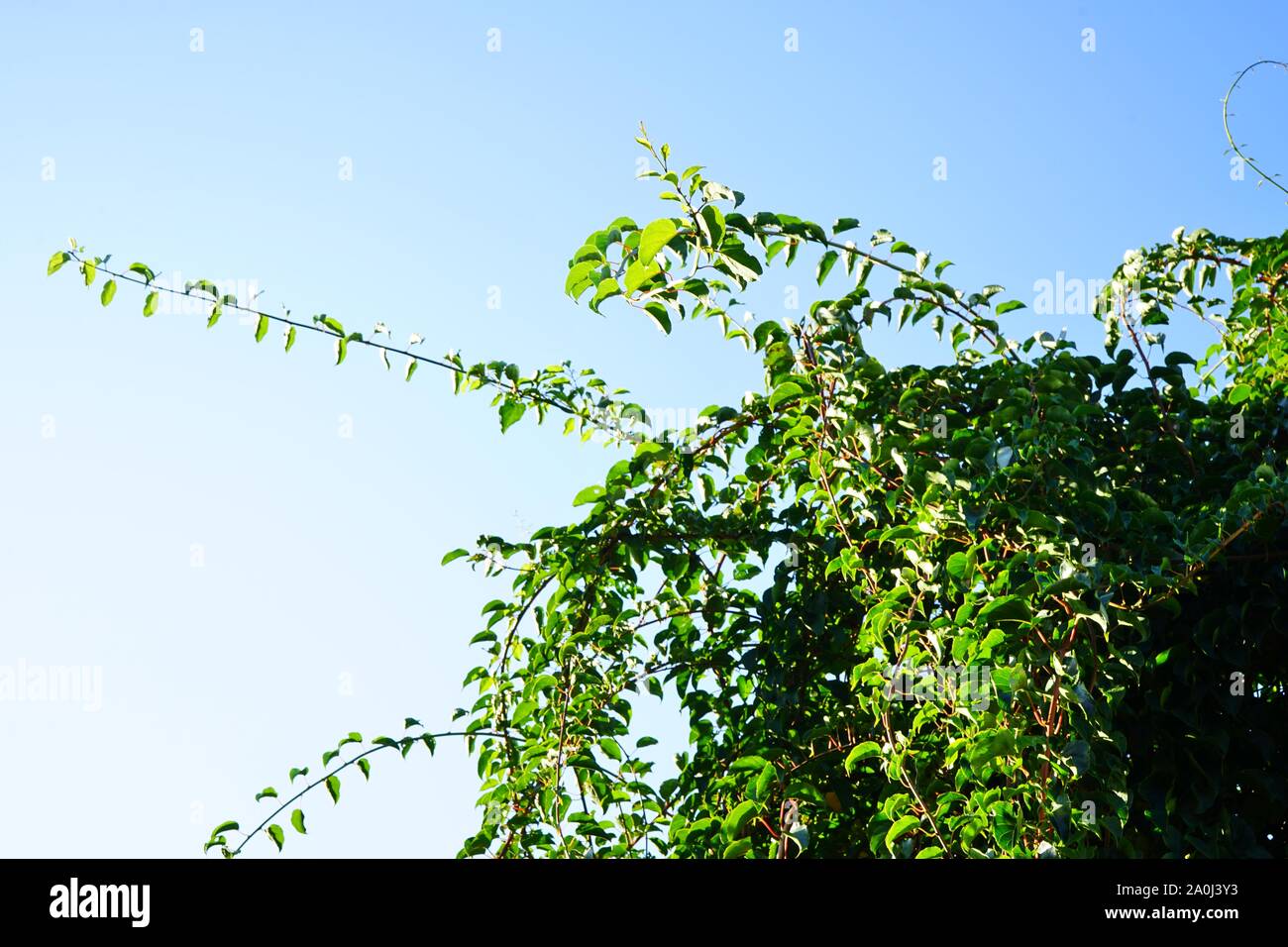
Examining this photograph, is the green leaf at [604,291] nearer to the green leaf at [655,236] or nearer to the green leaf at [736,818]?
the green leaf at [655,236]

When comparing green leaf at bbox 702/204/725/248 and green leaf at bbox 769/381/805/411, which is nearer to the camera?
green leaf at bbox 702/204/725/248

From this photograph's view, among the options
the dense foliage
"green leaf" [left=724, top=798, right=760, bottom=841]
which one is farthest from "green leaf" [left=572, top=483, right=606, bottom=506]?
"green leaf" [left=724, top=798, right=760, bottom=841]

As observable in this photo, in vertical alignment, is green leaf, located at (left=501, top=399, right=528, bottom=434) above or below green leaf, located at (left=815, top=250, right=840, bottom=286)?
below

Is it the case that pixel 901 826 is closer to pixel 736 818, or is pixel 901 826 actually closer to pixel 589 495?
pixel 736 818
